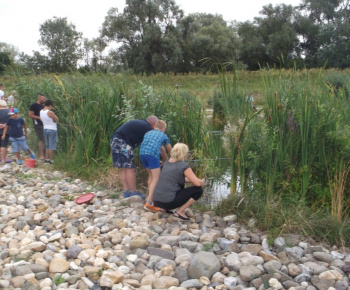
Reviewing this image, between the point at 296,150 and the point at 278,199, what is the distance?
0.70 metres

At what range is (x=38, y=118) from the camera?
9688mm

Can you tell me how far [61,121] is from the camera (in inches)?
378

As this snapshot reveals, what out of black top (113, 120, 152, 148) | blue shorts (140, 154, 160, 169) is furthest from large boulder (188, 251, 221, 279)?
black top (113, 120, 152, 148)

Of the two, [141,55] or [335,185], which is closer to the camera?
[335,185]

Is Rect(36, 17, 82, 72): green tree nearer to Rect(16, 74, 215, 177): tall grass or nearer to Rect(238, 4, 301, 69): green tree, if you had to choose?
Rect(238, 4, 301, 69): green tree

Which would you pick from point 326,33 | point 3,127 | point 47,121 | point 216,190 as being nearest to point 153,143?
point 216,190

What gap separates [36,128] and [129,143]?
4.20 m

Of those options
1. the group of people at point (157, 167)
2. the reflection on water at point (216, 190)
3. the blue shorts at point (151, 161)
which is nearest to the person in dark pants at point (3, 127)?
the group of people at point (157, 167)

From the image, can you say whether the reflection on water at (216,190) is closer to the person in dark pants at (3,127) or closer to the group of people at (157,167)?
the group of people at (157,167)

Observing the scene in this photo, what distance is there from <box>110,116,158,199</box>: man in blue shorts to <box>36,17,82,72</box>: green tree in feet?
124

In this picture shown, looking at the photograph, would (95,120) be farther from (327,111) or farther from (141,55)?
(141,55)

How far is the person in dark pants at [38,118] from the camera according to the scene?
31.9 ft

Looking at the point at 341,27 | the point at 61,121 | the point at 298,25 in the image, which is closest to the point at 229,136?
the point at 61,121

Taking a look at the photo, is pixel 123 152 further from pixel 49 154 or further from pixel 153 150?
pixel 49 154
